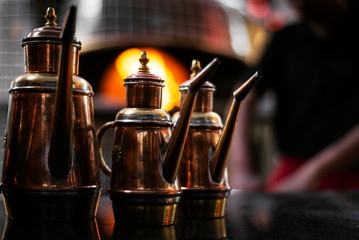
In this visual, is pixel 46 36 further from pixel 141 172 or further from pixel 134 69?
pixel 134 69

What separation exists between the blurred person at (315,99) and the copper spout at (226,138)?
1.12 metres

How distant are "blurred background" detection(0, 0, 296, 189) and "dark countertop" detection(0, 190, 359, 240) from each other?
2.02 meters

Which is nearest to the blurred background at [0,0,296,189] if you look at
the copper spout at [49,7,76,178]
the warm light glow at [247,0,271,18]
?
the warm light glow at [247,0,271,18]

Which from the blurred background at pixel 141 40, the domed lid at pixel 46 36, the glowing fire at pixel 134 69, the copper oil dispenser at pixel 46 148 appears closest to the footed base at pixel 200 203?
the copper oil dispenser at pixel 46 148

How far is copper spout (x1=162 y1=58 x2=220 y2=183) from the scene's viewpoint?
0.53m

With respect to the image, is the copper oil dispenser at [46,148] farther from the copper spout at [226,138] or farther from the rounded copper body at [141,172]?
the copper spout at [226,138]

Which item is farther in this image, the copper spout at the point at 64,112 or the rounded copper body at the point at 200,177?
the rounded copper body at the point at 200,177

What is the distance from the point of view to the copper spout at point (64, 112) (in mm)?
454

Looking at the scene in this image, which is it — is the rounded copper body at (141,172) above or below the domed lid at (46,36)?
below

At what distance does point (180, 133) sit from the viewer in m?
0.53

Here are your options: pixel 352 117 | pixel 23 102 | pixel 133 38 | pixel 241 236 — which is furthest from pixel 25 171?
pixel 133 38

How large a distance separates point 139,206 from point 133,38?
2.43 metres

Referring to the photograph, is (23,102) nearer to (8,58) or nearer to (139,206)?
(139,206)

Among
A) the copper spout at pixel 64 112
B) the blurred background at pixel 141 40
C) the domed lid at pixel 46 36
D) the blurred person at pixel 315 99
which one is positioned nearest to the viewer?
the copper spout at pixel 64 112
